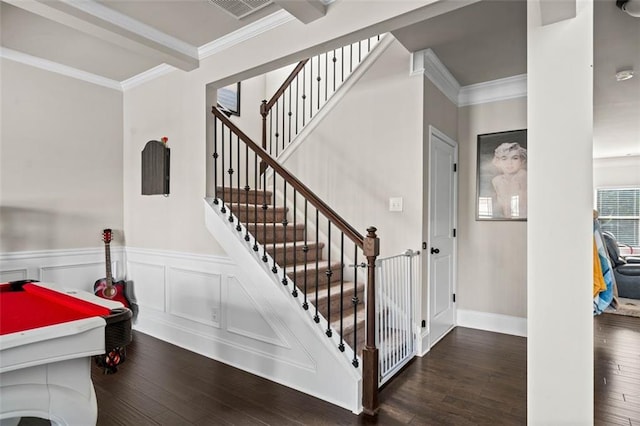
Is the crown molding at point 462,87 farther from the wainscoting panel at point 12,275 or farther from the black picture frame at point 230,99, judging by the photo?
the wainscoting panel at point 12,275

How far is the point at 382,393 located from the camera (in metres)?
2.38

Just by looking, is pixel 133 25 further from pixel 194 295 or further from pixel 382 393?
pixel 382 393

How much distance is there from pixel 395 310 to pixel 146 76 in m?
3.48

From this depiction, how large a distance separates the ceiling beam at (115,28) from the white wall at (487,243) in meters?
3.04

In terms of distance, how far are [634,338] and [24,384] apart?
4920 millimetres

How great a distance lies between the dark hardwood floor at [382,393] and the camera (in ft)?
6.86

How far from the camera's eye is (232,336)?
288cm

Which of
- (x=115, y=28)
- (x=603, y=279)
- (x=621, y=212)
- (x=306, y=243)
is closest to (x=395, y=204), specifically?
(x=306, y=243)

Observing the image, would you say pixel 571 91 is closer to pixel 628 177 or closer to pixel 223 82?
pixel 223 82

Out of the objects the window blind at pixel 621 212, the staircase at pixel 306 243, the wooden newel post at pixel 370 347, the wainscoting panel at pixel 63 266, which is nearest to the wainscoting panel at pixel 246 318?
the staircase at pixel 306 243


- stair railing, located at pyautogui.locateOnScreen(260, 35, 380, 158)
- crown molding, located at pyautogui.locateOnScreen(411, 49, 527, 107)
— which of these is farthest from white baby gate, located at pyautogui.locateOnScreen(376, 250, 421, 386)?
stair railing, located at pyautogui.locateOnScreen(260, 35, 380, 158)

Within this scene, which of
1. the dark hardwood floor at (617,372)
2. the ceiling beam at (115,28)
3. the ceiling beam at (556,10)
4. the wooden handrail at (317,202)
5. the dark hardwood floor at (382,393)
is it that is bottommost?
the dark hardwood floor at (617,372)

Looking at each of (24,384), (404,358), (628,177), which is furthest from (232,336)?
(628,177)

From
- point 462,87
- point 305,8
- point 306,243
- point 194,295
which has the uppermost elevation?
point 462,87
